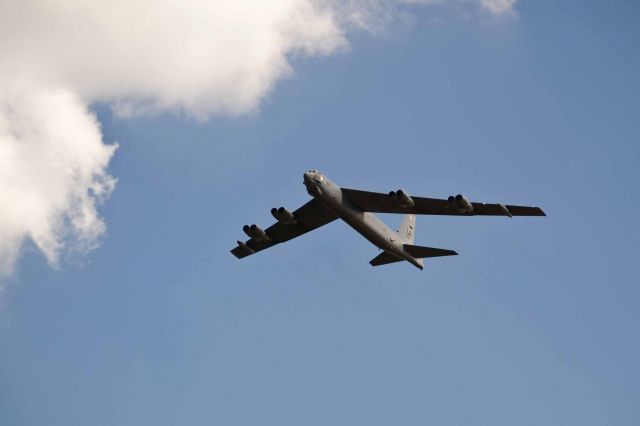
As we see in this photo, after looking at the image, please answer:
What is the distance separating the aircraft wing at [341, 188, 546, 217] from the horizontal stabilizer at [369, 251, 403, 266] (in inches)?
142

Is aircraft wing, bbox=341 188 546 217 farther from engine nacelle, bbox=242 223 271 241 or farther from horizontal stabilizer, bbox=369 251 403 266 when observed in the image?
engine nacelle, bbox=242 223 271 241

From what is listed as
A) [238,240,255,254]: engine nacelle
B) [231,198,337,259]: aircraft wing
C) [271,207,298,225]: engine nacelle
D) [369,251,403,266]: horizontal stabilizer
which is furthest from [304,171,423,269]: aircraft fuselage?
[238,240,255,254]: engine nacelle

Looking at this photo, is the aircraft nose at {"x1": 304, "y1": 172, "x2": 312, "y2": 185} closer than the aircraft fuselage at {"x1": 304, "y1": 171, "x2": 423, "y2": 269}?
Yes

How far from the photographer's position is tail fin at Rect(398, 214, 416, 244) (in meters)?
56.5

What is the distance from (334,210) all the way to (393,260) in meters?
6.09

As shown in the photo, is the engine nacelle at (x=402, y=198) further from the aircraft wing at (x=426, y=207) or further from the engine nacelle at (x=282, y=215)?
the engine nacelle at (x=282, y=215)

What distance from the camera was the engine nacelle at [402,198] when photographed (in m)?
46.3

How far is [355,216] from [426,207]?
3975 millimetres

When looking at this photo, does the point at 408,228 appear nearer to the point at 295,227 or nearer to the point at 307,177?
the point at 295,227

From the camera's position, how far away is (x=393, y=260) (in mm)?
51438

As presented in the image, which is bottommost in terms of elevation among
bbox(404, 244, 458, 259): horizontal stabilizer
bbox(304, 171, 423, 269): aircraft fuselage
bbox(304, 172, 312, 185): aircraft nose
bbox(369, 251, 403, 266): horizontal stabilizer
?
bbox(404, 244, 458, 259): horizontal stabilizer

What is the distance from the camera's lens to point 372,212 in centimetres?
4894

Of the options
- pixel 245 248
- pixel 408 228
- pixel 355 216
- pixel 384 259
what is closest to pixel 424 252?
pixel 384 259

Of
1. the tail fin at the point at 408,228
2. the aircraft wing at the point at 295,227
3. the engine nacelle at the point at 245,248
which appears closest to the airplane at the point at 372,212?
the aircraft wing at the point at 295,227
